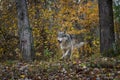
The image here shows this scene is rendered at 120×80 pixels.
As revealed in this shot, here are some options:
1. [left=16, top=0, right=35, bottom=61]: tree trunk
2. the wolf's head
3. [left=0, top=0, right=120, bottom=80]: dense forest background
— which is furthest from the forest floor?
the wolf's head

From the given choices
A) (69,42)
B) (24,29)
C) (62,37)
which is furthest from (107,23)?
(69,42)

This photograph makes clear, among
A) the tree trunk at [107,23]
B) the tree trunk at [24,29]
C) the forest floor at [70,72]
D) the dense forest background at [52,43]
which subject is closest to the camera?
the forest floor at [70,72]

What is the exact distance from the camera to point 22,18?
1116 cm

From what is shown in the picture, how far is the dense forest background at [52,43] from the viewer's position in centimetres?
743

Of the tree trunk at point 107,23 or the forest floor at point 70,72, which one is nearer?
the forest floor at point 70,72

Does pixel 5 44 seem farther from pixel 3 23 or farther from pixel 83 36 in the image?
pixel 83 36

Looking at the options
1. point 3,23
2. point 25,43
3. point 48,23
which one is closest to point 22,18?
point 25,43

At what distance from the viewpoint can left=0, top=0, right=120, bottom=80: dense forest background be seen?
743 cm

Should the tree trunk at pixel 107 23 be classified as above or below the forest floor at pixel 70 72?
above

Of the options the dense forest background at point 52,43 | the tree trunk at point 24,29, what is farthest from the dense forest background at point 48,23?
the tree trunk at point 24,29

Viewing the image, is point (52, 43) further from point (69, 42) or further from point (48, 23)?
point (69, 42)

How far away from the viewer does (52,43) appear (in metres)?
18.0

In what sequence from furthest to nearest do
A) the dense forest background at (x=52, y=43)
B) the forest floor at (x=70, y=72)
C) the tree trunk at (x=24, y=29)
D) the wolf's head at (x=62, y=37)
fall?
the wolf's head at (x=62, y=37) → the tree trunk at (x=24, y=29) → the dense forest background at (x=52, y=43) → the forest floor at (x=70, y=72)

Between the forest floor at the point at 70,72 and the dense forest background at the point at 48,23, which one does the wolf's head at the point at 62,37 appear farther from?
the forest floor at the point at 70,72
